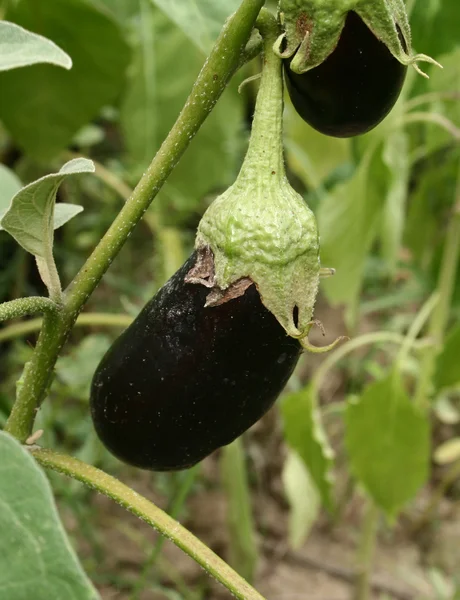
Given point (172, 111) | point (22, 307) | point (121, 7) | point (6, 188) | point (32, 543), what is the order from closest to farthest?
point (32, 543), point (22, 307), point (6, 188), point (121, 7), point (172, 111)

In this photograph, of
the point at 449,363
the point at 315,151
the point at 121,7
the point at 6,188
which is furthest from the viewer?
the point at 315,151

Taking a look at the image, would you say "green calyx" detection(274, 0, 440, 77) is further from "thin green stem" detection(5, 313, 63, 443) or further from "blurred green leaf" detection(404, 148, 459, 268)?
"blurred green leaf" detection(404, 148, 459, 268)

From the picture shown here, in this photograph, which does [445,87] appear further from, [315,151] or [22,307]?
[22,307]

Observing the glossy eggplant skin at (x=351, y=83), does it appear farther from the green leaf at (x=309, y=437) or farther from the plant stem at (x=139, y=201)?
the green leaf at (x=309, y=437)

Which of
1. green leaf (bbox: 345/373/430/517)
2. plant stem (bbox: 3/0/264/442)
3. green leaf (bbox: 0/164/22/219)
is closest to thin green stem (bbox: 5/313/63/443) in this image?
plant stem (bbox: 3/0/264/442)

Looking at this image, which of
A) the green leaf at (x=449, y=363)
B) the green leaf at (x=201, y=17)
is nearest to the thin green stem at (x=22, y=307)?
the green leaf at (x=201, y=17)

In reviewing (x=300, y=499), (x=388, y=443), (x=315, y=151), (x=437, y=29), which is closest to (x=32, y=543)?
(x=437, y=29)
